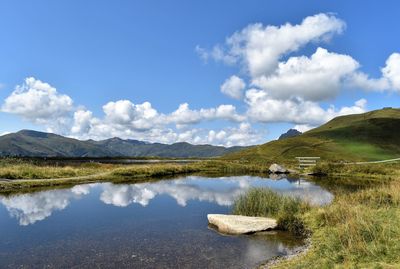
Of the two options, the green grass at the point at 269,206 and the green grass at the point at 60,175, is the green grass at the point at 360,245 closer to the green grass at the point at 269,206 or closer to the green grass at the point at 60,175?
the green grass at the point at 269,206

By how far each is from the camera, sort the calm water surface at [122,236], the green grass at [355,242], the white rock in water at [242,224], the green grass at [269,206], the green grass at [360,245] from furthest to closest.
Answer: the green grass at [269,206] < the white rock in water at [242,224] < the calm water surface at [122,236] < the green grass at [355,242] < the green grass at [360,245]

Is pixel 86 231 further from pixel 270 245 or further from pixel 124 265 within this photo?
pixel 270 245

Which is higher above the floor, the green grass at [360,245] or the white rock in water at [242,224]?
the green grass at [360,245]

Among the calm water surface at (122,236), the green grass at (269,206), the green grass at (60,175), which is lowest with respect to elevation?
the calm water surface at (122,236)

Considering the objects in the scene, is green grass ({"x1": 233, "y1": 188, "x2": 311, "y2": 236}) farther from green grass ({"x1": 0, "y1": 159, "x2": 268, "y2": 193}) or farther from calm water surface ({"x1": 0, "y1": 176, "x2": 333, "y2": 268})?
green grass ({"x1": 0, "y1": 159, "x2": 268, "y2": 193})

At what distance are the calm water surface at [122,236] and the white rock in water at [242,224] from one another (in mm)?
783

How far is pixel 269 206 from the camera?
32000mm

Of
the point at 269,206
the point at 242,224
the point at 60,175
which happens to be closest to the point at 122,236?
the point at 242,224

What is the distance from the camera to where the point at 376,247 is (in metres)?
15.7

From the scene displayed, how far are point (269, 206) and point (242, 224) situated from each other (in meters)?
5.75

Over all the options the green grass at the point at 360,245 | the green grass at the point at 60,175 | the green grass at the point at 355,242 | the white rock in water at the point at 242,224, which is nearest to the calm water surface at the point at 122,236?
the white rock in water at the point at 242,224

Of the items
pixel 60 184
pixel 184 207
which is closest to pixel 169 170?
pixel 60 184

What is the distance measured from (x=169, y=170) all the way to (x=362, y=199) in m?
59.4

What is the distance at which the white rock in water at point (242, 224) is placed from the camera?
26.5m
